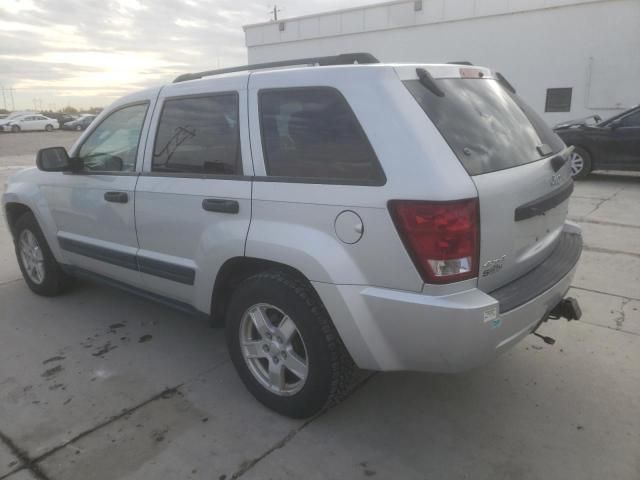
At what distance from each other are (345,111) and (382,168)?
0.37m

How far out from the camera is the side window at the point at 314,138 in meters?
2.33

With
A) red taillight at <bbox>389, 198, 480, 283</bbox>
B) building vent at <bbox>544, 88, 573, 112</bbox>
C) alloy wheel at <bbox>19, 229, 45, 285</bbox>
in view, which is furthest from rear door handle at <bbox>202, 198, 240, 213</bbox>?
building vent at <bbox>544, 88, 573, 112</bbox>

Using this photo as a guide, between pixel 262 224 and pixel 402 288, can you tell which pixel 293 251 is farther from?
pixel 402 288

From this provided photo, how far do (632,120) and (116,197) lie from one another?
9741mm

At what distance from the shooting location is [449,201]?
2.10m

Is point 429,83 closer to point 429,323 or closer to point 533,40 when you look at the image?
point 429,323

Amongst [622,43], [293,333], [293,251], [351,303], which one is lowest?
[293,333]

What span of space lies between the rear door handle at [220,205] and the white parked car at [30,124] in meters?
43.1

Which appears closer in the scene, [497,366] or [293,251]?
[293,251]

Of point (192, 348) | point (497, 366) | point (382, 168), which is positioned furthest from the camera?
point (192, 348)

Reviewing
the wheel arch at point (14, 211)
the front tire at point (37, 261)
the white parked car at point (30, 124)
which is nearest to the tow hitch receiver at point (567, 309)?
the front tire at point (37, 261)

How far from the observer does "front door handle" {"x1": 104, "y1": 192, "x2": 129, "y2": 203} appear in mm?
3398

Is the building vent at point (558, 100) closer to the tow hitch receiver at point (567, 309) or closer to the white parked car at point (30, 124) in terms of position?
the tow hitch receiver at point (567, 309)

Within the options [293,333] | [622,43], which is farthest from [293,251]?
[622,43]
